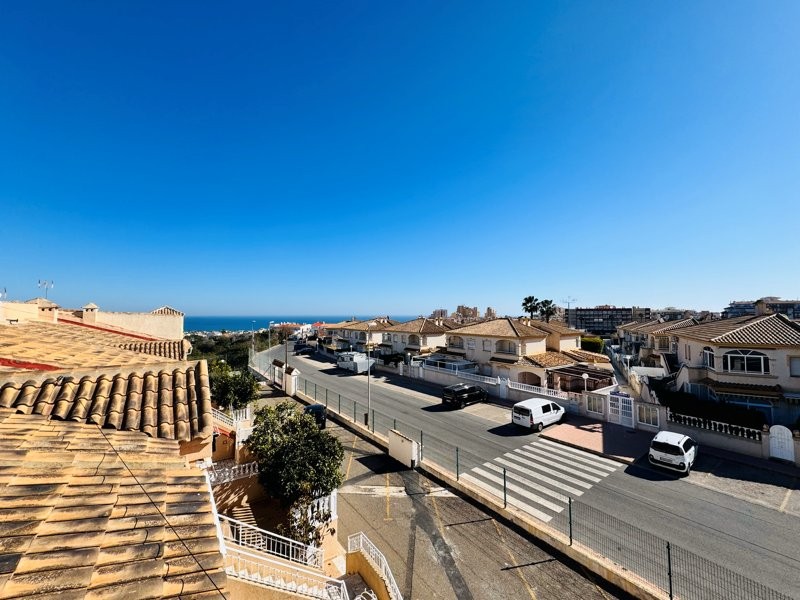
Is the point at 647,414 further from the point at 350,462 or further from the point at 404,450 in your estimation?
the point at 350,462

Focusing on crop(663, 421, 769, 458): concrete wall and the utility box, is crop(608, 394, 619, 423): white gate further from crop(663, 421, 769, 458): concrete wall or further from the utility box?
the utility box

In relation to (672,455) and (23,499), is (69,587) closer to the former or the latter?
(23,499)

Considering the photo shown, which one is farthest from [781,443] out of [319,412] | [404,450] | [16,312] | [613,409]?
[16,312]

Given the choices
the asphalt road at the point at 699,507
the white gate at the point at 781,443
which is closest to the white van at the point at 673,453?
the asphalt road at the point at 699,507

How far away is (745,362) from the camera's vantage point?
21.3 metres

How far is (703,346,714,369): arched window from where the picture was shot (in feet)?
75.1

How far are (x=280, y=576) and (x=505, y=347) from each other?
3047cm

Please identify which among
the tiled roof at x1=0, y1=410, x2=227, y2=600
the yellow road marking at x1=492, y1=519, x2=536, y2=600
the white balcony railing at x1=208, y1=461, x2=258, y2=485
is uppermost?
the tiled roof at x1=0, y1=410, x2=227, y2=600

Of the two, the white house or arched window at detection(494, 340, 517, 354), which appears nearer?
the white house

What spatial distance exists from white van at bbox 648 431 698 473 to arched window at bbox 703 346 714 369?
9.49 m

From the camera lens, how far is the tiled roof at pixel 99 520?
264 cm

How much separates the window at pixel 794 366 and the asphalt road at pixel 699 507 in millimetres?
8511

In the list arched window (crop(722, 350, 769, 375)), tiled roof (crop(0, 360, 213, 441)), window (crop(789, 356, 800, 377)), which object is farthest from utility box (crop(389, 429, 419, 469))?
window (crop(789, 356, 800, 377))

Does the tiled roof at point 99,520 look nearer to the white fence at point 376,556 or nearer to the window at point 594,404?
the white fence at point 376,556
